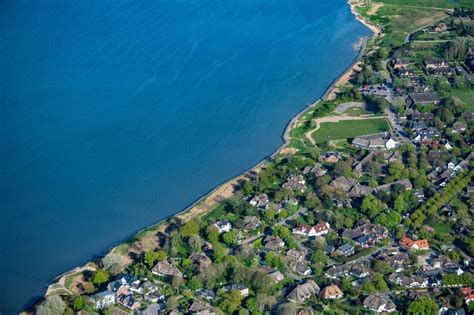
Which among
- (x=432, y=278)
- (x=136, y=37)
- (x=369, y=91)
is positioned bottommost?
(x=432, y=278)

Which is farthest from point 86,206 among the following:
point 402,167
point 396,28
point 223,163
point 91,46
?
point 396,28

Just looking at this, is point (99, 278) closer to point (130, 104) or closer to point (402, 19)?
point (130, 104)

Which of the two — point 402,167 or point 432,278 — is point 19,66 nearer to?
point 402,167

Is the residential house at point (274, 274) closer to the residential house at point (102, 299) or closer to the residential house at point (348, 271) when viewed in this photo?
the residential house at point (348, 271)

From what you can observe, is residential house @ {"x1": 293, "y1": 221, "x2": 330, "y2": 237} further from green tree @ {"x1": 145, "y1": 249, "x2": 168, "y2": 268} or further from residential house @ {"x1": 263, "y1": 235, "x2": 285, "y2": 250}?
green tree @ {"x1": 145, "y1": 249, "x2": 168, "y2": 268}

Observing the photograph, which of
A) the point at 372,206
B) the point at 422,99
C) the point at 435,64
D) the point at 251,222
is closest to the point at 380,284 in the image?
the point at 372,206

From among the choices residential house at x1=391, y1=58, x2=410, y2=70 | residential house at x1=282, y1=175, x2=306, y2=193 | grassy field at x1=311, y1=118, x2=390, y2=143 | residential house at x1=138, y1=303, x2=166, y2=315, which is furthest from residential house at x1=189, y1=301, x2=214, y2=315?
residential house at x1=391, y1=58, x2=410, y2=70
